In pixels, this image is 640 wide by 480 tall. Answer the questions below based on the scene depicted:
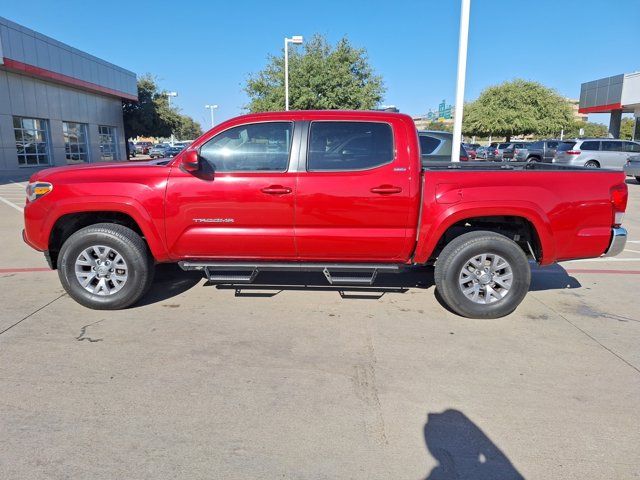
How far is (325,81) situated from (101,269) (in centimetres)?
2420

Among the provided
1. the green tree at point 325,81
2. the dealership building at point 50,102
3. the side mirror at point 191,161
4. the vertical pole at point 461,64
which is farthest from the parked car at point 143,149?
the side mirror at point 191,161

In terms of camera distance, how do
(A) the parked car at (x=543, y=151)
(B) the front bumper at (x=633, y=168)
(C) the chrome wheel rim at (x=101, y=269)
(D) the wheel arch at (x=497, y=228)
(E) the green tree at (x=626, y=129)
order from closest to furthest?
(D) the wheel arch at (x=497, y=228), (C) the chrome wheel rim at (x=101, y=269), (B) the front bumper at (x=633, y=168), (A) the parked car at (x=543, y=151), (E) the green tree at (x=626, y=129)

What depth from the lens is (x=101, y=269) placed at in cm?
465

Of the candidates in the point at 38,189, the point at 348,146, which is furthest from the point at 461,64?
the point at 38,189

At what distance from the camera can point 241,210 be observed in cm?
444

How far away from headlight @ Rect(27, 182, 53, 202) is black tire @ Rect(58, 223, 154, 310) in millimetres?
502

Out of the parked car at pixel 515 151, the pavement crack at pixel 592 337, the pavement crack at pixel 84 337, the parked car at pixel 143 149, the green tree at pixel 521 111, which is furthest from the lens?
the parked car at pixel 143 149

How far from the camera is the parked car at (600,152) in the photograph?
66.0ft

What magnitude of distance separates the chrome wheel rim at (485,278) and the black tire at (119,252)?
127 inches

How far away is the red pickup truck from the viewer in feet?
14.3

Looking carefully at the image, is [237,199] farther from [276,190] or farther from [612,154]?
[612,154]

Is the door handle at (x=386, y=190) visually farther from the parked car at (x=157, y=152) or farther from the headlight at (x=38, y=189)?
the parked car at (x=157, y=152)

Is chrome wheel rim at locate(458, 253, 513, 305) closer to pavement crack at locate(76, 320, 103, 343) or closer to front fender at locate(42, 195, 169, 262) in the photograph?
front fender at locate(42, 195, 169, 262)

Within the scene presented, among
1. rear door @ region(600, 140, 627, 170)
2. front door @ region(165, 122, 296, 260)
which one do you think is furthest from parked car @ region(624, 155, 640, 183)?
front door @ region(165, 122, 296, 260)
